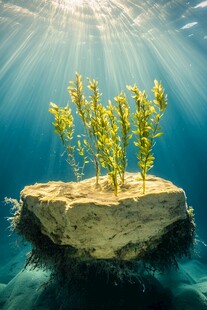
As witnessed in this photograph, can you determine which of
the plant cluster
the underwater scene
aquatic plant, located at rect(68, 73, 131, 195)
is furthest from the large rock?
aquatic plant, located at rect(68, 73, 131, 195)

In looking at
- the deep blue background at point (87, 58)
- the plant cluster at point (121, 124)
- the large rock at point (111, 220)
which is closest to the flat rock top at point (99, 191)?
the large rock at point (111, 220)

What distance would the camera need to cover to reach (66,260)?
15.3ft

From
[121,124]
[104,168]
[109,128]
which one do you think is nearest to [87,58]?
[104,168]

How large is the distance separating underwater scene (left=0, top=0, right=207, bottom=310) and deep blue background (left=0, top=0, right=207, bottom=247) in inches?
6.2

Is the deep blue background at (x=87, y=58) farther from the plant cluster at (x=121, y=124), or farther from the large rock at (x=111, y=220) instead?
the large rock at (x=111, y=220)

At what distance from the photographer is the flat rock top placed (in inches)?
172

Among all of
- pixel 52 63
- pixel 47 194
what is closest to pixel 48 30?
pixel 52 63

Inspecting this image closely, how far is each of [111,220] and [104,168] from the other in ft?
32.0

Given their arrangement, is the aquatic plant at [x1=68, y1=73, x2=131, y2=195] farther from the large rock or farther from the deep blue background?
the deep blue background

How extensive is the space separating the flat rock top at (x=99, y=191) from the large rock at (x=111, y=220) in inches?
1.1

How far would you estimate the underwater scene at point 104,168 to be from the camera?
4281mm

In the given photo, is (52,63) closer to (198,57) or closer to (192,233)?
(198,57)

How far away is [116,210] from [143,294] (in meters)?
2.89

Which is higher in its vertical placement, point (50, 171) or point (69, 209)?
point (50, 171)
